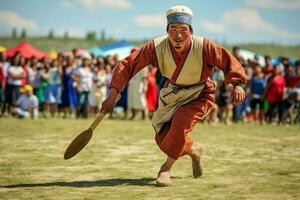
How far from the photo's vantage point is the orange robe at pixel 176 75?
5789mm

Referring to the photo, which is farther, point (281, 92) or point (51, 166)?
point (281, 92)

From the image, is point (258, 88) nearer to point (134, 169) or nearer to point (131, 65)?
point (134, 169)

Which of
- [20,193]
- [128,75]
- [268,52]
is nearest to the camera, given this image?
[20,193]

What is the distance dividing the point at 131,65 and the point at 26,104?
1021 centimetres

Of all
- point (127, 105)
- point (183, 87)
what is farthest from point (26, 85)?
point (183, 87)

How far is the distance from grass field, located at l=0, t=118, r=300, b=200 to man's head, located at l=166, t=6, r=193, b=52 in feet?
4.87

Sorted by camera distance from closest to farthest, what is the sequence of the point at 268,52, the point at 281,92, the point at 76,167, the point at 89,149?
the point at 76,167 < the point at 89,149 < the point at 281,92 < the point at 268,52

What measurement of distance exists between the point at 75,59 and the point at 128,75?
11147 mm

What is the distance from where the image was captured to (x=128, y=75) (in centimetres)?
596

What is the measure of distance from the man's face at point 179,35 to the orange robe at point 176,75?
109 mm

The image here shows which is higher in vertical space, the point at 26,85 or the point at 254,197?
the point at 26,85

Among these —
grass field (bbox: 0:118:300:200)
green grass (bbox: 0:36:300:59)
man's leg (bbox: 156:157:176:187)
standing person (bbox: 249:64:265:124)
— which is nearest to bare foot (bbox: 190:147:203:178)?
grass field (bbox: 0:118:300:200)

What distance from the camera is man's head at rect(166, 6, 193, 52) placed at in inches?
229

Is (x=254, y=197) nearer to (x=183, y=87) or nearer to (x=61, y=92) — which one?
(x=183, y=87)
